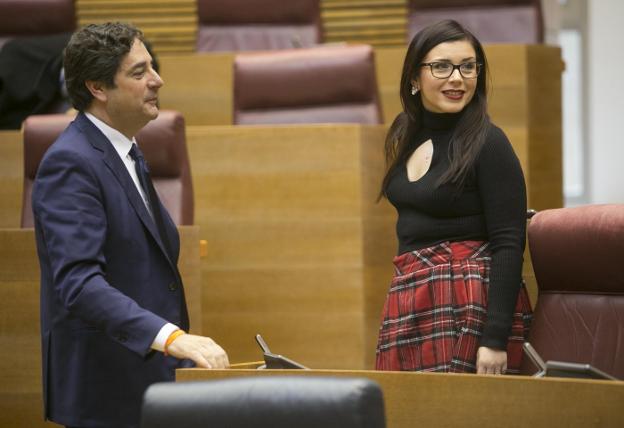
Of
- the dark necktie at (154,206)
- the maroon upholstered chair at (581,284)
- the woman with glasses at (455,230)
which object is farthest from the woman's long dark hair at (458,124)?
the dark necktie at (154,206)

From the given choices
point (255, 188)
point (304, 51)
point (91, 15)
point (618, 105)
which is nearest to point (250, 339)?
point (255, 188)

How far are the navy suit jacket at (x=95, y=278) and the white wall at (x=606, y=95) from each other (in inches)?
108

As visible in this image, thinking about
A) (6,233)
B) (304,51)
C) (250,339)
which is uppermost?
(304,51)

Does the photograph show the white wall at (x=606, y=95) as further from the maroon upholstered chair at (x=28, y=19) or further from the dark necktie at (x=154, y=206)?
the dark necktie at (x=154, y=206)

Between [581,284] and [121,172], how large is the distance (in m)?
0.53

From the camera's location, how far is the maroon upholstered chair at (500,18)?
268cm

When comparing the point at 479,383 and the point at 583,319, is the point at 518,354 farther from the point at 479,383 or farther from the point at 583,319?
the point at 479,383

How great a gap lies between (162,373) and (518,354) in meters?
0.40

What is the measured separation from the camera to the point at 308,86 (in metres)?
2.37

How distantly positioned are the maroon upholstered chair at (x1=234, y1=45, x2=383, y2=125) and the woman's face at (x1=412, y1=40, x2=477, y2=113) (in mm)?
1039

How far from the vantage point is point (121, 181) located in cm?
117

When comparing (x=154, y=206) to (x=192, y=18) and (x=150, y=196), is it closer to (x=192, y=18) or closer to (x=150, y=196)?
(x=150, y=196)

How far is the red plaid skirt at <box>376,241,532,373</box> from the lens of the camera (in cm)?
121

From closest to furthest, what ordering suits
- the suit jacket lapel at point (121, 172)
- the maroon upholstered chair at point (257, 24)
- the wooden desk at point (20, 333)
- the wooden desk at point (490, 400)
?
the wooden desk at point (490, 400)
the suit jacket lapel at point (121, 172)
the wooden desk at point (20, 333)
the maroon upholstered chair at point (257, 24)
